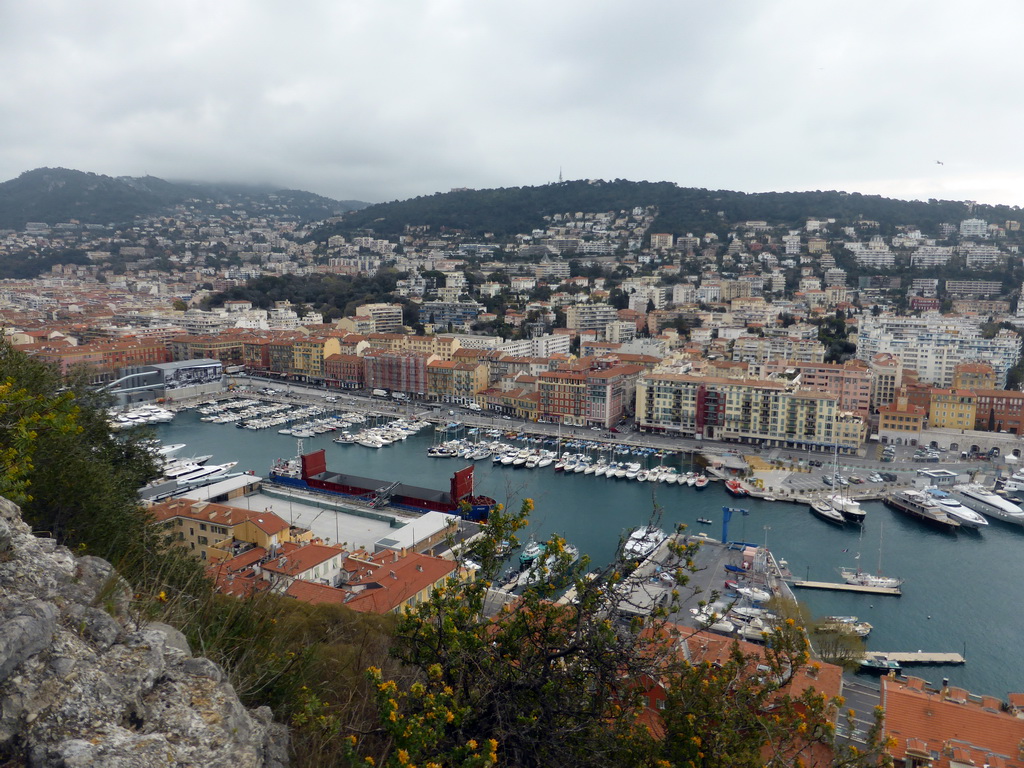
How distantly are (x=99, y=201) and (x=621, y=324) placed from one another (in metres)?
57.8

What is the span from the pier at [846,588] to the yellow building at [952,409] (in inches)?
320

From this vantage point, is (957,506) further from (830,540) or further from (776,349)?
(776,349)

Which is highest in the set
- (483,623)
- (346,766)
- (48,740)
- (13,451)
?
(13,451)

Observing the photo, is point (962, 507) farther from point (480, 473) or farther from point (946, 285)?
point (946, 285)

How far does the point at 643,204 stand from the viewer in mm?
51656

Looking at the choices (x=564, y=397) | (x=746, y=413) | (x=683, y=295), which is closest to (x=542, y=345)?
(x=564, y=397)

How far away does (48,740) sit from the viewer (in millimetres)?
1062

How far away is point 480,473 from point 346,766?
1179cm

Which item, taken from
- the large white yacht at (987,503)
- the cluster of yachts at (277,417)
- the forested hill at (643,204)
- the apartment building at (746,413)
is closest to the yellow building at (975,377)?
the apartment building at (746,413)

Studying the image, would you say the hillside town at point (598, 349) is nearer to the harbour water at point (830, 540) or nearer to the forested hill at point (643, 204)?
the harbour water at point (830, 540)

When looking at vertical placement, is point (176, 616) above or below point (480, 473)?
above

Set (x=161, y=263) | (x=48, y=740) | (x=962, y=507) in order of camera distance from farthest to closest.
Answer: (x=161, y=263) → (x=962, y=507) → (x=48, y=740)

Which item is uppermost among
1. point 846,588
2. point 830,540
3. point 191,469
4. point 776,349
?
point 776,349

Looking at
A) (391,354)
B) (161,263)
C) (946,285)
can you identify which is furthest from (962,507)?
(161,263)
